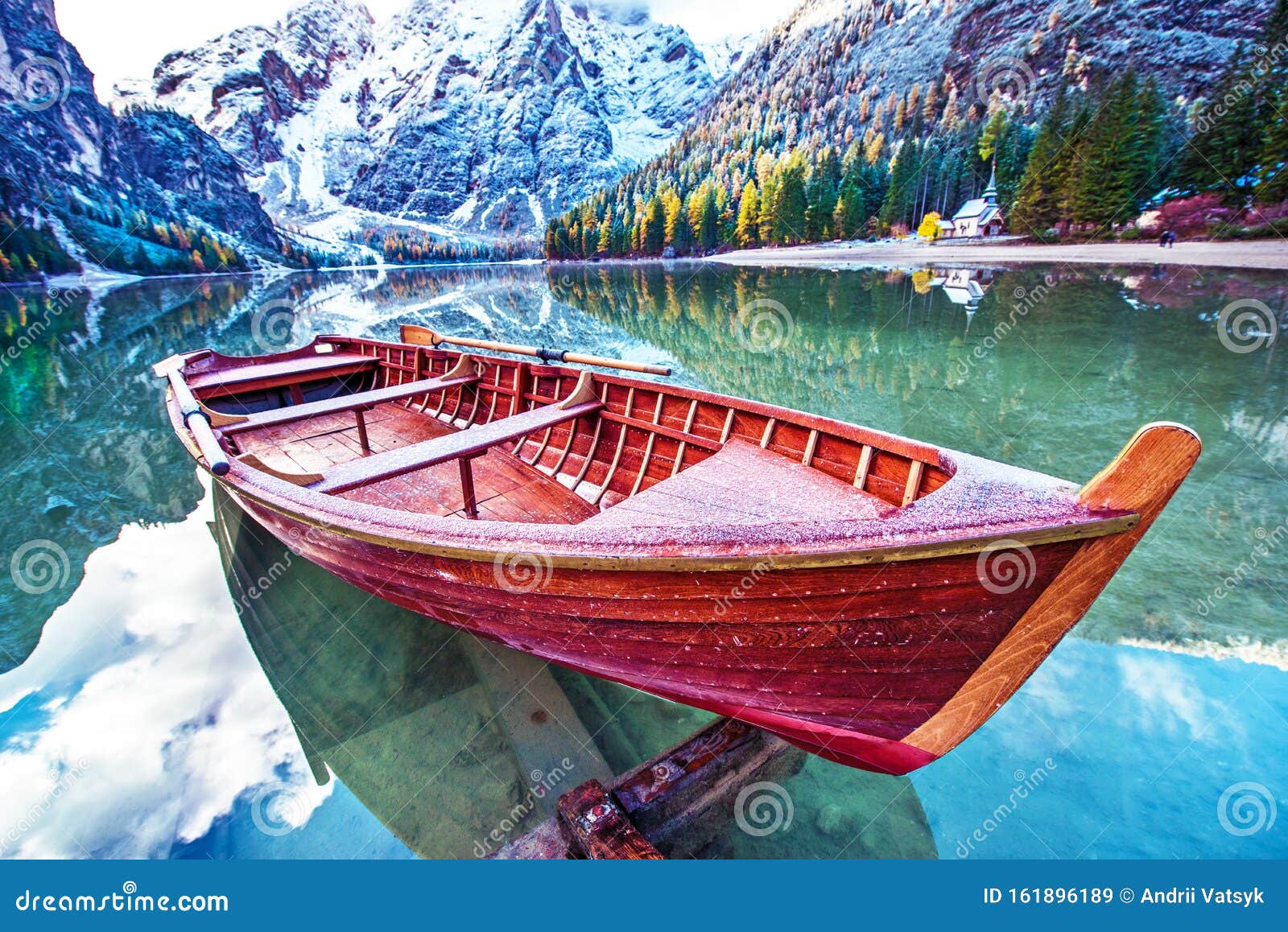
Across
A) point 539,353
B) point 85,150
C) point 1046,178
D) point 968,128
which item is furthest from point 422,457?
point 85,150

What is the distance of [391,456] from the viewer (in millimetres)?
3742

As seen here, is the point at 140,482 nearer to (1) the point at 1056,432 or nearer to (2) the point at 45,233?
(1) the point at 1056,432

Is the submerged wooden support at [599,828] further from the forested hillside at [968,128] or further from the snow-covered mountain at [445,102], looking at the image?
the snow-covered mountain at [445,102]

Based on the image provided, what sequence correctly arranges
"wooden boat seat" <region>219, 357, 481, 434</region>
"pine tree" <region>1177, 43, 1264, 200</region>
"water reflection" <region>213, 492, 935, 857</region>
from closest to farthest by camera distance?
"water reflection" <region>213, 492, 935, 857</region>
"wooden boat seat" <region>219, 357, 481, 434</region>
"pine tree" <region>1177, 43, 1264, 200</region>

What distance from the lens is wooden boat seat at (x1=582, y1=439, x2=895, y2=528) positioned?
9.23ft

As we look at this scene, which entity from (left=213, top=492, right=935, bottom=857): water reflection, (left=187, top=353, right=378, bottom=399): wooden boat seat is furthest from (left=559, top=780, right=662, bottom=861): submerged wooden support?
(left=187, top=353, right=378, bottom=399): wooden boat seat

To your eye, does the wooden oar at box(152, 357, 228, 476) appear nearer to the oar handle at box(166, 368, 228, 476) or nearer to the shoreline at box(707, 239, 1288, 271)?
the oar handle at box(166, 368, 228, 476)

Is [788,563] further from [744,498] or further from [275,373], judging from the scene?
[275,373]

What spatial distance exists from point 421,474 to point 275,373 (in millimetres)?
3421

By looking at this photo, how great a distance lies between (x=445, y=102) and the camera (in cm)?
15075

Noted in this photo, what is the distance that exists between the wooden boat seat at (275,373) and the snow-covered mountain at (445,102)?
13089 cm

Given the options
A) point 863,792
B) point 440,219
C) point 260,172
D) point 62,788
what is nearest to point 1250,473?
point 863,792

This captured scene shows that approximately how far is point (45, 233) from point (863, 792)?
268ft

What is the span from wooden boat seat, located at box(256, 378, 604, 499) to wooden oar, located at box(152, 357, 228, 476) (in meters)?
0.20
